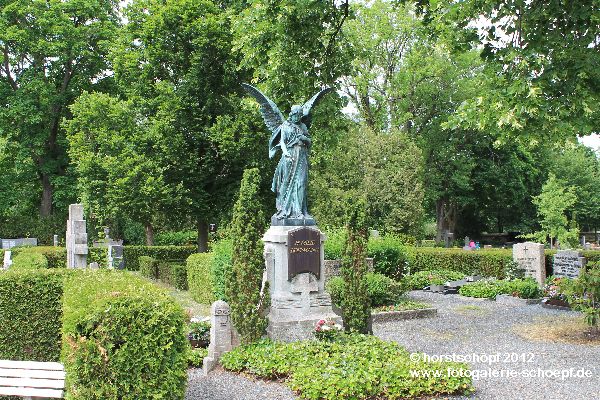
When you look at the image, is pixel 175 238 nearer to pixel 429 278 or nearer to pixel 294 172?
pixel 429 278

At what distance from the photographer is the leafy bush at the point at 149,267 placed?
23531mm

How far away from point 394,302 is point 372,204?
13.4 metres

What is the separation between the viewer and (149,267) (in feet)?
78.7

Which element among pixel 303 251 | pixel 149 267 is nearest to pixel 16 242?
pixel 149 267

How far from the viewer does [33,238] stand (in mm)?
30844

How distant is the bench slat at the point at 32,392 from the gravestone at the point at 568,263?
16034 mm

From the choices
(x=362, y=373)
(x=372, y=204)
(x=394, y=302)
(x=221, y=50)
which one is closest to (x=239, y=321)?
(x=362, y=373)

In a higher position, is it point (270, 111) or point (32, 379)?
point (270, 111)

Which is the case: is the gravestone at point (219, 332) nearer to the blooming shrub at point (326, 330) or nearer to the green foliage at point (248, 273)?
the green foliage at point (248, 273)

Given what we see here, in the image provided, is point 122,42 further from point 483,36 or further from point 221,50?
point 483,36

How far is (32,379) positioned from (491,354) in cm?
742

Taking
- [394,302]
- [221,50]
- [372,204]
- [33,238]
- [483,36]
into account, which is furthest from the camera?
[33,238]

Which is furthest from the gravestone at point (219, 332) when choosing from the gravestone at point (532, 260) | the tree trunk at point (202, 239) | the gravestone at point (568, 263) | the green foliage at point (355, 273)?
the tree trunk at point (202, 239)

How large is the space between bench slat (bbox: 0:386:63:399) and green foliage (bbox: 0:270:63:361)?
4.96 ft
